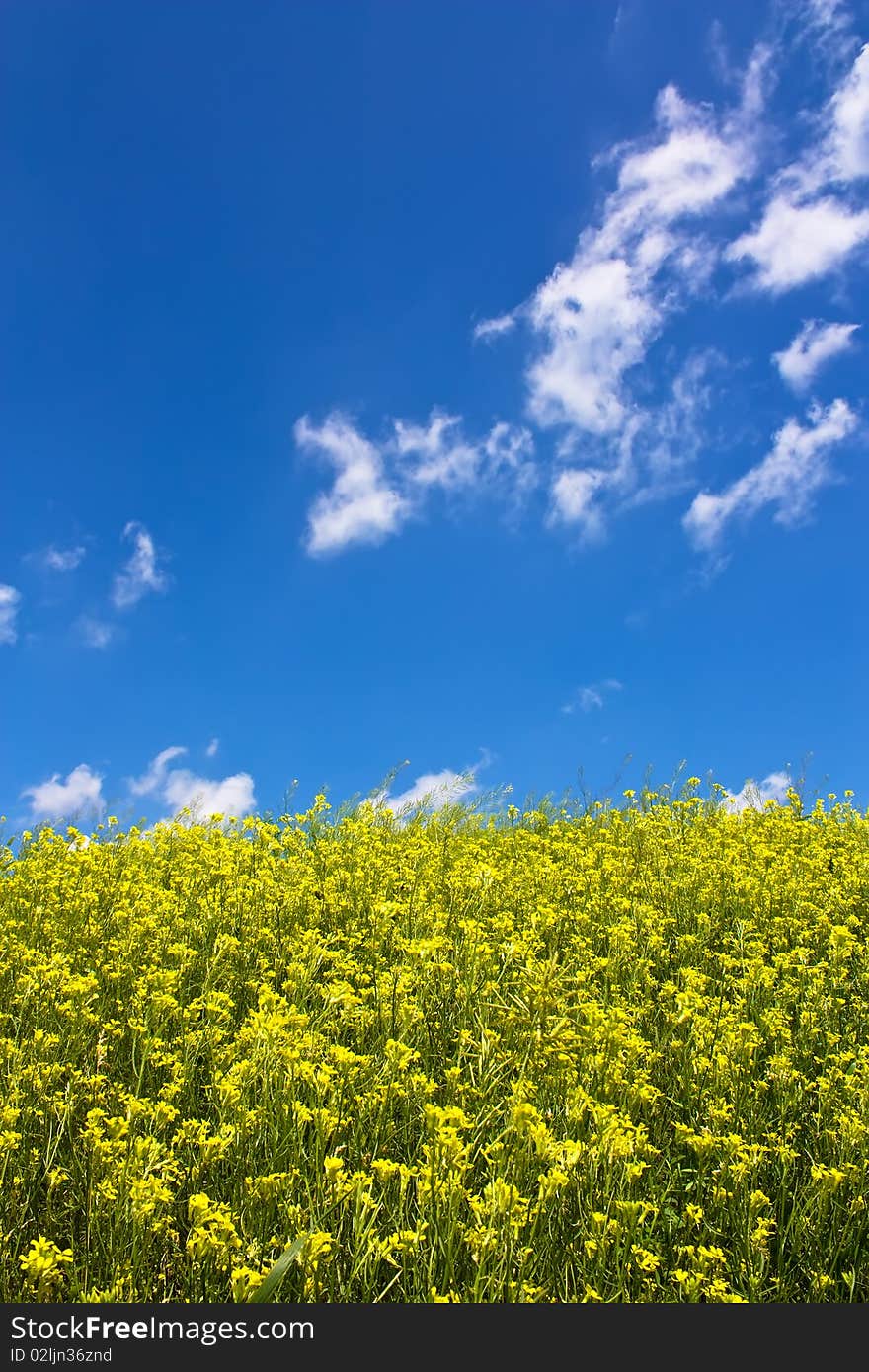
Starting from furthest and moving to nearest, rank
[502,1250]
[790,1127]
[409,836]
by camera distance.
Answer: [409,836] < [790,1127] < [502,1250]

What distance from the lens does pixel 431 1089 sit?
14.2 ft

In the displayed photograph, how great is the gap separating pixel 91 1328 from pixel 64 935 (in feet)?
12.5

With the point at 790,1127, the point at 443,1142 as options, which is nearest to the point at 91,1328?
the point at 443,1142

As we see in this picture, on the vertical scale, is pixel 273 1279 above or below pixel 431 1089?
below

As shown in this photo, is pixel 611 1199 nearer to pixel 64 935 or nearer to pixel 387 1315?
pixel 387 1315

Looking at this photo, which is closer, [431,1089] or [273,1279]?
[273,1279]

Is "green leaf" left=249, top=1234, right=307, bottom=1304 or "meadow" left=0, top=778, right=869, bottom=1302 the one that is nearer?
"green leaf" left=249, top=1234, right=307, bottom=1304

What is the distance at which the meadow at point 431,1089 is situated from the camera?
354 cm

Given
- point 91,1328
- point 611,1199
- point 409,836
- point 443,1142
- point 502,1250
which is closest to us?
point 91,1328

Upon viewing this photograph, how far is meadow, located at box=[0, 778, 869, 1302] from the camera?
354 centimetres

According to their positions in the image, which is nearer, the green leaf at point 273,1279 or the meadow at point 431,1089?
the green leaf at point 273,1279

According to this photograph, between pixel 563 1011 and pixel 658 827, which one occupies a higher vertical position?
pixel 658 827

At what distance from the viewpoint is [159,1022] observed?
5230 mm

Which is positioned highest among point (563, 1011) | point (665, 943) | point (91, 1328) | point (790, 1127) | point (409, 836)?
point (409, 836)
